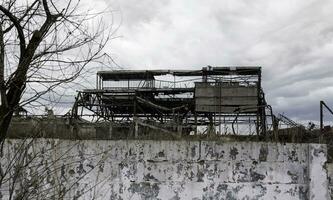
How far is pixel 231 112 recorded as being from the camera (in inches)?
781

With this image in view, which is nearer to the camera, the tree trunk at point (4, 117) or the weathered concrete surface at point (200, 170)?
the tree trunk at point (4, 117)

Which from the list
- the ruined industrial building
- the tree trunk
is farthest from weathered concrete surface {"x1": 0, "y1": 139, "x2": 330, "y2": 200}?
the tree trunk

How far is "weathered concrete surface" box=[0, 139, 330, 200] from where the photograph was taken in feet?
34.4

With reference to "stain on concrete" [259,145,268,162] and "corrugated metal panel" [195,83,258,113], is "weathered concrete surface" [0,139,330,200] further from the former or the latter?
"corrugated metal panel" [195,83,258,113]

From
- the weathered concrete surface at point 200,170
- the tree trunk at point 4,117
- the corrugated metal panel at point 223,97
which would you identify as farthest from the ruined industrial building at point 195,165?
the corrugated metal panel at point 223,97

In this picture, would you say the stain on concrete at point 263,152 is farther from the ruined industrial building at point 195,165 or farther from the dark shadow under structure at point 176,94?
the dark shadow under structure at point 176,94

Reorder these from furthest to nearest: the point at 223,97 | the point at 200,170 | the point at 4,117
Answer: the point at 223,97 → the point at 200,170 → the point at 4,117

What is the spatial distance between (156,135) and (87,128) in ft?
6.10

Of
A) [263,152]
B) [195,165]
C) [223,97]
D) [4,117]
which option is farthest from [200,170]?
[223,97]

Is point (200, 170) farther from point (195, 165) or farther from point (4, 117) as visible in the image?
point (4, 117)

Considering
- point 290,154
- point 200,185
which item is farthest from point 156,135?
point 290,154

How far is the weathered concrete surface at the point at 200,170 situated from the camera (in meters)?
10.5

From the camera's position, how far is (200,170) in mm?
10555

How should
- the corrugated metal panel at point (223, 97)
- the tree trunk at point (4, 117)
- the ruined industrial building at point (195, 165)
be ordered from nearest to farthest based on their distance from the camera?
the tree trunk at point (4, 117) < the ruined industrial building at point (195, 165) < the corrugated metal panel at point (223, 97)
